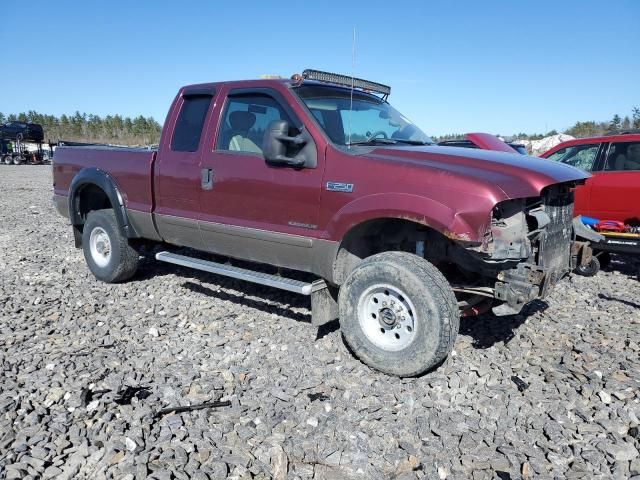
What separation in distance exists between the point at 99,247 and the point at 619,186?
6.69 metres

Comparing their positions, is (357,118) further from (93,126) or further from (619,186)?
(93,126)

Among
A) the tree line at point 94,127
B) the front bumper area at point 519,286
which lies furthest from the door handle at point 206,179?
the tree line at point 94,127

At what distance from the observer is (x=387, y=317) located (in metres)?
3.75

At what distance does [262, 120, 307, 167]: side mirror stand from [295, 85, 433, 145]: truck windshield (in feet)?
1.05

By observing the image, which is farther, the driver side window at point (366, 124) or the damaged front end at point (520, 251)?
the driver side window at point (366, 124)

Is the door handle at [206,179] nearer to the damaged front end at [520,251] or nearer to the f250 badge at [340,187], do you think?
the f250 badge at [340,187]

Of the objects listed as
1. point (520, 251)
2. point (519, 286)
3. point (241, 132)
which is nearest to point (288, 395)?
point (519, 286)

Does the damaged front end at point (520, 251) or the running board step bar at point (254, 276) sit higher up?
the damaged front end at point (520, 251)

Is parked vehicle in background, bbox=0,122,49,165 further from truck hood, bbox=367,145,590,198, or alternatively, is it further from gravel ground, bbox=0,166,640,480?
truck hood, bbox=367,145,590,198

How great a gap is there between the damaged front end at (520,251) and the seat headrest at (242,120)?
7.56 feet

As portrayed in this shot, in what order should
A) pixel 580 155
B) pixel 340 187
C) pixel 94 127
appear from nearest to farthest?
pixel 340 187, pixel 580 155, pixel 94 127

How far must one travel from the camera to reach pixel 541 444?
9.55ft

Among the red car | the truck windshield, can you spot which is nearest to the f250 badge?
the truck windshield

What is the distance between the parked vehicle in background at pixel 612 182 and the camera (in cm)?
659
